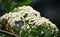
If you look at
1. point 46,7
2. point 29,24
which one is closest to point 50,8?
point 46,7

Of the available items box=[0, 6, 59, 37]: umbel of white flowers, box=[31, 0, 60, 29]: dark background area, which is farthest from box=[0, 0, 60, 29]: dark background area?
box=[0, 6, 59, 37]: umbel of white flowers

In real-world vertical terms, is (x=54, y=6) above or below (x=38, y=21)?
above

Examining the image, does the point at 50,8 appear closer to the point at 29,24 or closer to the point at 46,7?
the point at 46,7

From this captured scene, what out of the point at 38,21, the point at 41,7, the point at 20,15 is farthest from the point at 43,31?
the point at 41,7

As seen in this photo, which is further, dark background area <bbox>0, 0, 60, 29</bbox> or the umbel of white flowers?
dark background area <bbox>0, 0, 60, 29</bbox>

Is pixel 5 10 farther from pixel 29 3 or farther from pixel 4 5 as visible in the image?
pixel 29 3

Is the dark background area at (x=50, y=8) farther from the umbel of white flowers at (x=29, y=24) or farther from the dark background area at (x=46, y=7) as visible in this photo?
the umbel of white flowers at (x=29, y=24)

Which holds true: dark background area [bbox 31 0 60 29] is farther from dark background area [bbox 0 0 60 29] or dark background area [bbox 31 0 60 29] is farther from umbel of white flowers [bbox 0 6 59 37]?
umbel of white flowers [bbox 0 6 59 37]

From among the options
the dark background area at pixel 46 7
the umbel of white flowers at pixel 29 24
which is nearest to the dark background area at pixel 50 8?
the dark background area at pixel 46 7
